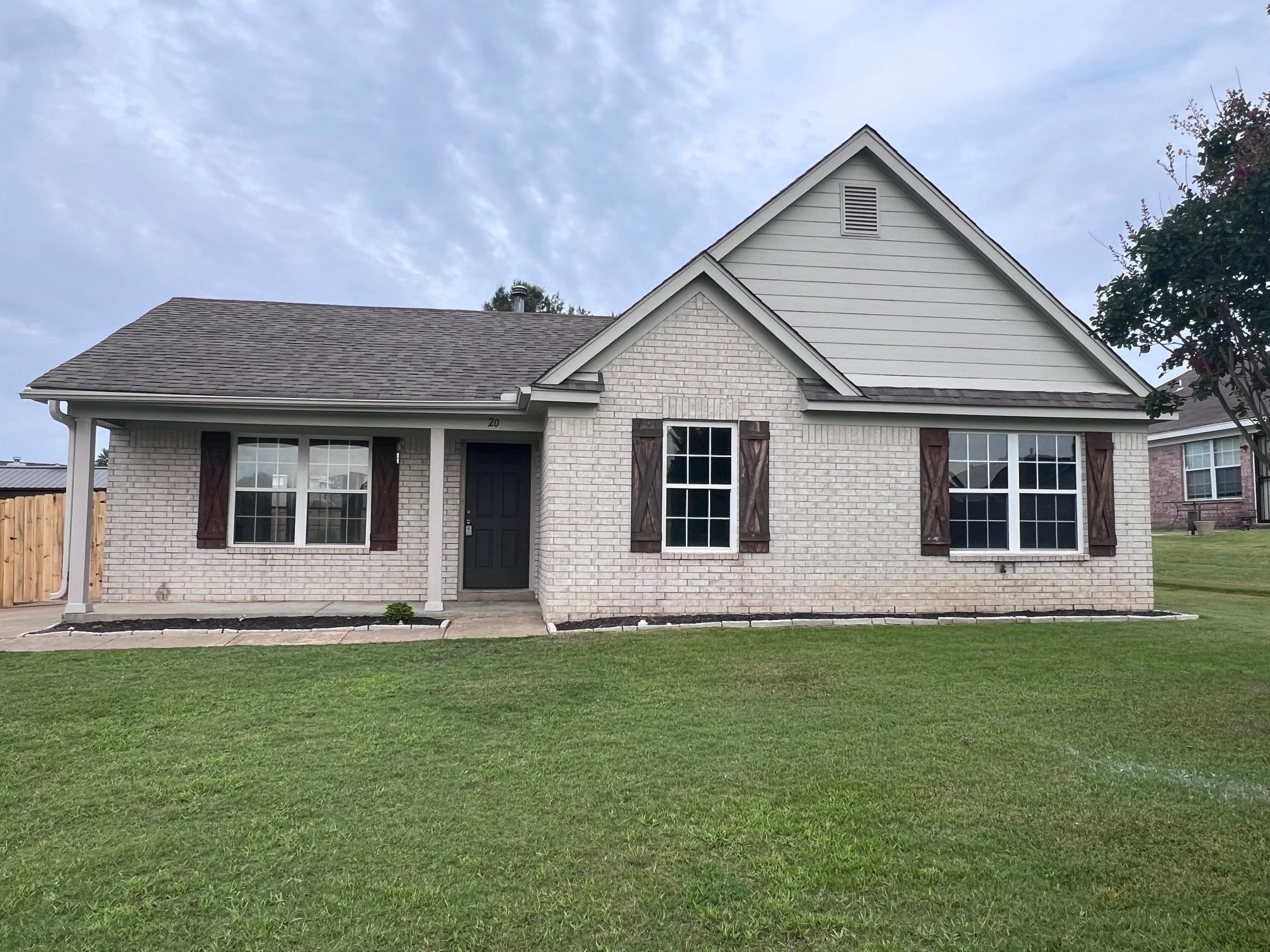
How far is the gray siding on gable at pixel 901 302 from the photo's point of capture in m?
11.0

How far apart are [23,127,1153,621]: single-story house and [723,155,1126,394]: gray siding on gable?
0.04 metres

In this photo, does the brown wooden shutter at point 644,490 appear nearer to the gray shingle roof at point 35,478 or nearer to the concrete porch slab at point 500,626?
the concrete porch slab at point 500,626

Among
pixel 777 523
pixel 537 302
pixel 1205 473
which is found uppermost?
pixel 537 302

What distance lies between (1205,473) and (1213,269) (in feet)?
75.0

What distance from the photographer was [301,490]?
1120 cm

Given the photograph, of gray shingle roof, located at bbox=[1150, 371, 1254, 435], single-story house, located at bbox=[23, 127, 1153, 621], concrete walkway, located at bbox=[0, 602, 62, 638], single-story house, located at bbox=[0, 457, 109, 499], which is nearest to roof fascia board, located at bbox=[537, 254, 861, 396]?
single-story house, located at bbox=[23, 127, 1153, 621]

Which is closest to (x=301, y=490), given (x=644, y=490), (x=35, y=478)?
(x=644, y=490)

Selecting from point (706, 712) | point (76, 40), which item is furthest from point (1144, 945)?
point (76, 40)

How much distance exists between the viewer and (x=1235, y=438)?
22.0 m

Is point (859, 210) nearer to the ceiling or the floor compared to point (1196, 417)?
nearer to the ceiling

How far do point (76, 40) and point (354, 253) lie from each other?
23433mm

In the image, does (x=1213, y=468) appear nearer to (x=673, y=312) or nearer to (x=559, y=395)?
(x=673, y=312)

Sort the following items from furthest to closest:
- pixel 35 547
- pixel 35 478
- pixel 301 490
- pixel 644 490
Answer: pixel 35 478, pixel 35 547, pixel 301 490, pixel 644 490

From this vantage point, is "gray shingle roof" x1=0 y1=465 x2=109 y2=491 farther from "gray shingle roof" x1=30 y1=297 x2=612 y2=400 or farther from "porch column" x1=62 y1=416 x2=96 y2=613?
"porch column" x1=62 y1=416 x2=96 y2=613
